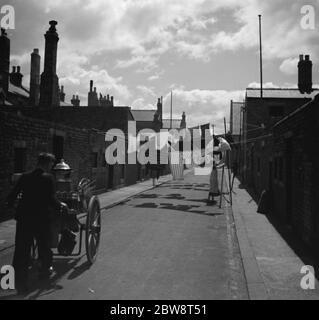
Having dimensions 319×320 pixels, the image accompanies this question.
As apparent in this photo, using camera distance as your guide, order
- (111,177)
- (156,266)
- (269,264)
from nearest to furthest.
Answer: (156,266) < (269,264) < (111,177)

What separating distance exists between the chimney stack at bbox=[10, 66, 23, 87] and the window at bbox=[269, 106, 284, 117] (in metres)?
28.3

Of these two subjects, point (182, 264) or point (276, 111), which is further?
point (276, 111)

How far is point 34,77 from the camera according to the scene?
3362cm

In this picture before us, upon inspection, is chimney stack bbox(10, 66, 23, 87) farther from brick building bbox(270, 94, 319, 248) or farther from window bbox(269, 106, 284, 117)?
brick building bbox(270, 94, 319, 248)

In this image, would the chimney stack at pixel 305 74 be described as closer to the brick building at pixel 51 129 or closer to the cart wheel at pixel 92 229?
the brick building at pixel 51 129

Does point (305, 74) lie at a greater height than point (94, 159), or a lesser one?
greater

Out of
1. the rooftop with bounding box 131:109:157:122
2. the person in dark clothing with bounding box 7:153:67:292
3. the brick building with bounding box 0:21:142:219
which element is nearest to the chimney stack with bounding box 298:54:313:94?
the brick building with bounding box 0:21:142:219

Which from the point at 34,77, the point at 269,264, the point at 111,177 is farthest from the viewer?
the point at 34,77

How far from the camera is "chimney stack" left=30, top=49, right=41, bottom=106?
33500 millimetres

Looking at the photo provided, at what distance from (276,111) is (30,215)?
105 ft

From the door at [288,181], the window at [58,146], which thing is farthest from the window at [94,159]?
the door at [288,181]

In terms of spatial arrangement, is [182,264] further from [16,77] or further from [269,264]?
[16,77]

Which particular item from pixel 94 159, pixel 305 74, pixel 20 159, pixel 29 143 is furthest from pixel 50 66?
pixel 305 74
